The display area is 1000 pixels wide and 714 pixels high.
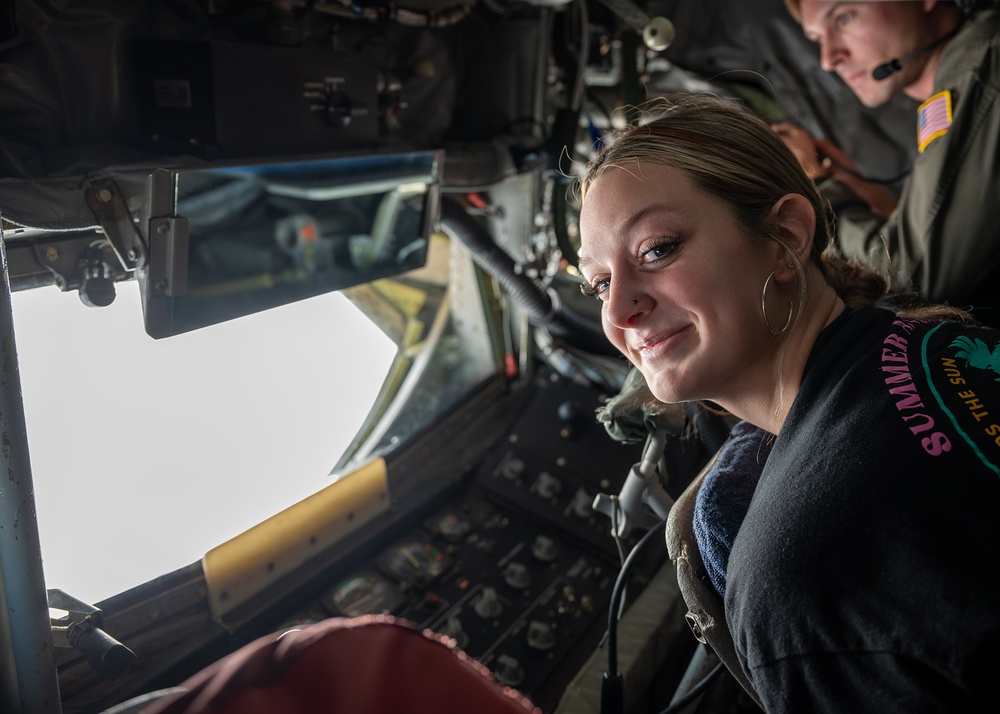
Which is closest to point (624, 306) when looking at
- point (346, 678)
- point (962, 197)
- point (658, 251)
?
point (658, 251)

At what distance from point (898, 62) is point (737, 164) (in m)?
1.36

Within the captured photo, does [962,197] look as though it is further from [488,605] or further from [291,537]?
[291,537]

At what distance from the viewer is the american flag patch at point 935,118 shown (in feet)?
6.24

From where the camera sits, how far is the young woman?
33.4 inches

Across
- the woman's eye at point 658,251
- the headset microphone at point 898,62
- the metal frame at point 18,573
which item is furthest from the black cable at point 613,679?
the headset microphone at point 898,62

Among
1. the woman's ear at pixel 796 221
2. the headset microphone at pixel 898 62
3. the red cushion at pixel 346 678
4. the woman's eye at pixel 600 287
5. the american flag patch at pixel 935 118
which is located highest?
the headset microphone at pixel 898 62

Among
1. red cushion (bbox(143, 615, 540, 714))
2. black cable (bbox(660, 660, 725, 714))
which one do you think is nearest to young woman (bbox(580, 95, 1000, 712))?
red cushion (bbox(143, 615, 540, 714))

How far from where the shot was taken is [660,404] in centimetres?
150

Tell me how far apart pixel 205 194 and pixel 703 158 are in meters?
1.10

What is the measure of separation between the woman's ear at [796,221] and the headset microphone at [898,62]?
4.18ft

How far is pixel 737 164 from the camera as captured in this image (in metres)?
1.22

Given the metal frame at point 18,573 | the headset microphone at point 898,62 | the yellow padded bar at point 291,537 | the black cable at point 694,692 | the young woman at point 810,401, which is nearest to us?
the young woman at point 810,401

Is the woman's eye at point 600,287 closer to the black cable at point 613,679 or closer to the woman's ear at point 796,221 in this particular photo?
the woman's ear at point 796,221

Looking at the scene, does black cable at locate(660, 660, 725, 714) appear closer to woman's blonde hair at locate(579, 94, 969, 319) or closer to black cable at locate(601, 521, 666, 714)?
black cable at locate(601, 521, 666, 714)
